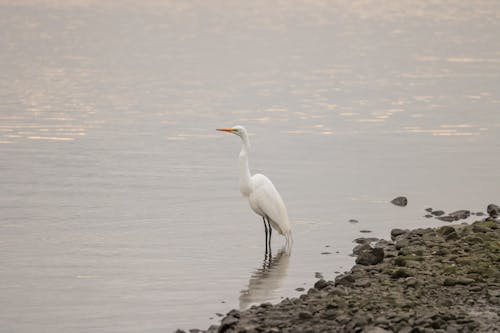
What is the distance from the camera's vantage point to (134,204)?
735 inches

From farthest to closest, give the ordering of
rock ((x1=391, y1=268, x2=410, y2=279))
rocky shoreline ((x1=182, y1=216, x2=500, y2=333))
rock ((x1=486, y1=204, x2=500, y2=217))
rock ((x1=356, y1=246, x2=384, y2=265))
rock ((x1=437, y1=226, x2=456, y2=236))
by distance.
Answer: rock ((x1=486, y1=204, x2=500, y2=217))
rock ((x1=437, y1=226, x2=456, y2=236))
rock ((x1=356, y1=246, x2=384, y2=265))
rock ((x1=391, y1=268, x2=410, y2=279))
rocky shoreline ((x1=182, y1=216, x2=500, y2=333))

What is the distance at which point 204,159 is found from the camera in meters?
22.9

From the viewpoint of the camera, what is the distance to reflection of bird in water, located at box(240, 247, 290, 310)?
13304 millimetres

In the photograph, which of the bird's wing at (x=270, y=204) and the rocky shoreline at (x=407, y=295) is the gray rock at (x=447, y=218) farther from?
the bird's wing at (x=270, y=204)

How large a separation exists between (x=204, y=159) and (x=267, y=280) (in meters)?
8.86

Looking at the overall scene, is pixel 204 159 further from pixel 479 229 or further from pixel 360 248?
pixel 479 229

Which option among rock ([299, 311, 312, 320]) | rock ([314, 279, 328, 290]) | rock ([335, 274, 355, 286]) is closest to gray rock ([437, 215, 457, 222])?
rock ([335, 274, 355, 286])

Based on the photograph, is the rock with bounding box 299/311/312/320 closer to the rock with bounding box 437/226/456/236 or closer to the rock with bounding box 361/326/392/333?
the rock with bounding box 361/326/392/333

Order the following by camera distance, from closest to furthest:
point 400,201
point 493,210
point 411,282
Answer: point 411,282
point 493,210
point 400,201

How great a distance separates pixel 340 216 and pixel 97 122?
10915 millimetres

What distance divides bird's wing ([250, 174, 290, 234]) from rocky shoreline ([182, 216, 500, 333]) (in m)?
1.30

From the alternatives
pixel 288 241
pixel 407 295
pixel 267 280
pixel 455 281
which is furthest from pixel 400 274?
pixel 288 241

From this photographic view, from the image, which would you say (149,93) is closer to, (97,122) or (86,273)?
(97,122)

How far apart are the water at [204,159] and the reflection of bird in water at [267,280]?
0.05m
